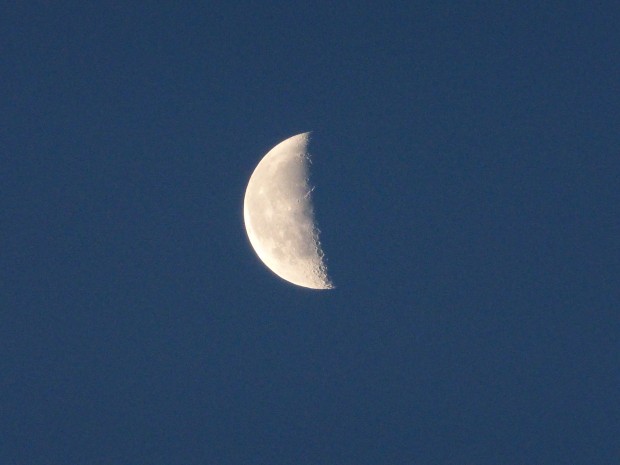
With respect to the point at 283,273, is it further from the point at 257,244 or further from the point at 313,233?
the point at 313,233

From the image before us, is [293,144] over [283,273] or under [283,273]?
over

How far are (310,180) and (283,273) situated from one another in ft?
6.22

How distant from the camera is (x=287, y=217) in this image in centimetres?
1172

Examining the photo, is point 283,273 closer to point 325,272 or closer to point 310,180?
point 325,272

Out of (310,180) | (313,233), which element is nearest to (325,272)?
(313,233)

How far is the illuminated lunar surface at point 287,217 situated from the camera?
11594 millimetres

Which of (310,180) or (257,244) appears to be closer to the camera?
(310,180)

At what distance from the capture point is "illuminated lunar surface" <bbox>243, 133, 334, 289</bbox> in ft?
38.0

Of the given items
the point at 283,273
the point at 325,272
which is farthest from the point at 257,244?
the point at 325,272

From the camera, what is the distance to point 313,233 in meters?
11.5

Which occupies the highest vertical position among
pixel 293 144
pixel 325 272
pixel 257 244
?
pixel 293 144

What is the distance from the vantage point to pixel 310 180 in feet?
37.9

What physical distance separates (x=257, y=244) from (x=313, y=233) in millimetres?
1529

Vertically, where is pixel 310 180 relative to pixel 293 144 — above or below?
below
